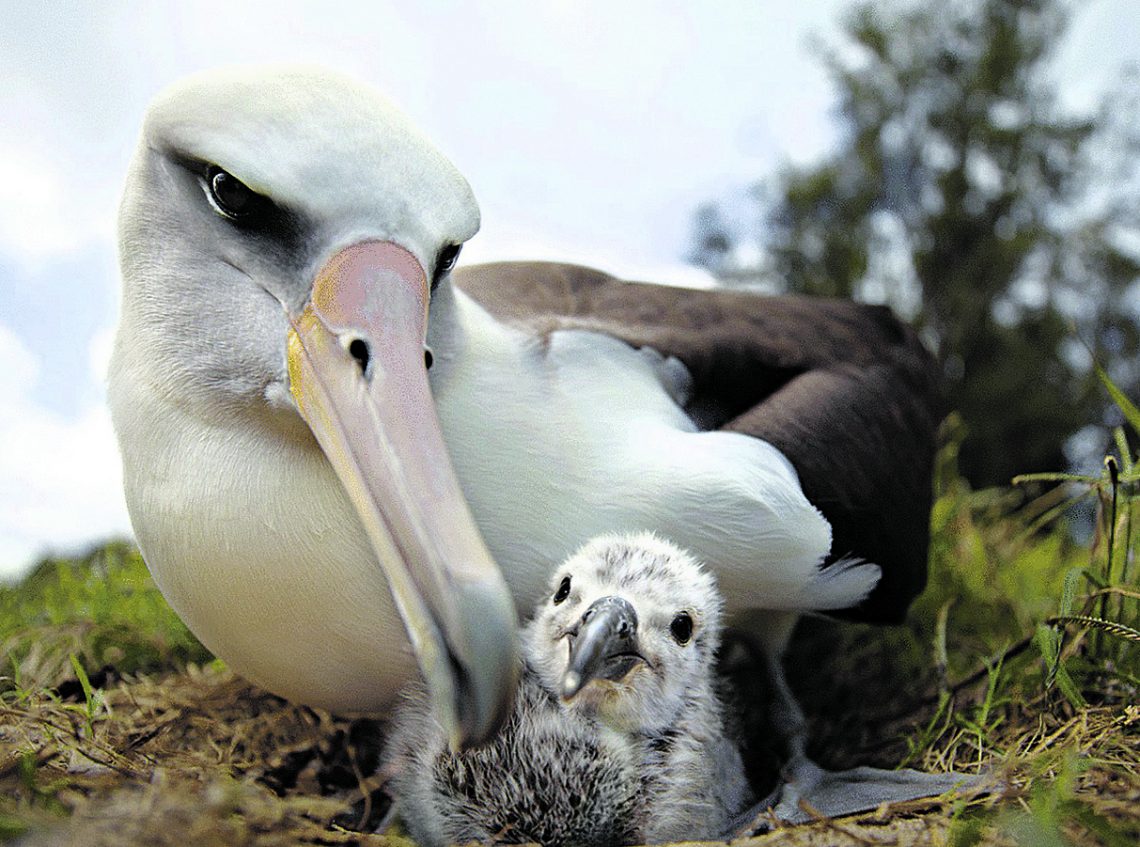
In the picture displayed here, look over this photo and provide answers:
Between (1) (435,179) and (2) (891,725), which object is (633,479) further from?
(2) (891,725)

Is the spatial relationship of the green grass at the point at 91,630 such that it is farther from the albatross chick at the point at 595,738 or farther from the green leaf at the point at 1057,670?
the green leaf at the point at 1057,670

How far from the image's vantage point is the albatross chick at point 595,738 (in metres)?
2.00

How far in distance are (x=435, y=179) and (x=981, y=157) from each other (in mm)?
13583

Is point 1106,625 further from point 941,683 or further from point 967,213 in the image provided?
point 967,213

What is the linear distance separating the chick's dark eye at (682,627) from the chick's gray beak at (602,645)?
160mm

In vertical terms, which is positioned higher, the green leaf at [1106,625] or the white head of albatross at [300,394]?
the white head of albatross at [300,394]

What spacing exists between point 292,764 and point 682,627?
111 cm

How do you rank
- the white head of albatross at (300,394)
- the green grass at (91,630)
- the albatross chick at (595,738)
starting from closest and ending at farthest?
the white head of albatross at (300,394)
the albatross chick at (595,738)
the green grass at (91,630)

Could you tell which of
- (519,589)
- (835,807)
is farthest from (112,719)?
(835,807)

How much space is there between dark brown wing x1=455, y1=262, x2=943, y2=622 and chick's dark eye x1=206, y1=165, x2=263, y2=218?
847mm

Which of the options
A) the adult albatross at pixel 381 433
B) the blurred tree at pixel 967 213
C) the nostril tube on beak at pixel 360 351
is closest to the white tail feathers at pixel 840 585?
the adult albatross at pixel 381 433

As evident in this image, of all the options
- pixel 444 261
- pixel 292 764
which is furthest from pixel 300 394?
pixel 292 764

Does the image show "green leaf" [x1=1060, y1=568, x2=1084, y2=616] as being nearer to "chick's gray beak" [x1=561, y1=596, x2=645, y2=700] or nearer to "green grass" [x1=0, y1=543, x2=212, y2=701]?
"chick's gray beak" [x1=561, y1=596, x2=645, y2=700]

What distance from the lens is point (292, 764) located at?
259 centimetres
